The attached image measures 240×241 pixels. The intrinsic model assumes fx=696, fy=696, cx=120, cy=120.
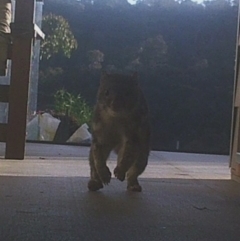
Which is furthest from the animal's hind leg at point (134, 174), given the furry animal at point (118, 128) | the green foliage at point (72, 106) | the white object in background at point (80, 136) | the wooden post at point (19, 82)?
the green foliage at point (72, 106)

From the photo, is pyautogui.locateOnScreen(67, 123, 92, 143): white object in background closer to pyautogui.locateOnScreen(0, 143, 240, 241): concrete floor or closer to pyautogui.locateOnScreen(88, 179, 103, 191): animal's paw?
pyautogui.locateOnScreen(0, 143, 240, 241): concrete floor

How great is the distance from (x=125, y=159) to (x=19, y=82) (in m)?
1.40

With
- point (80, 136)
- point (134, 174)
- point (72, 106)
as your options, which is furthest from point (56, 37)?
point (134, 174)

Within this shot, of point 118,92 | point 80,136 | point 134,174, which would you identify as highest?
point 118,92

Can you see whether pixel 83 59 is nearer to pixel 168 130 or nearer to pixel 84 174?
pixel 168 130

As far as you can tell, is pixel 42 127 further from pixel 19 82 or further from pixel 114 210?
pixel 114 210

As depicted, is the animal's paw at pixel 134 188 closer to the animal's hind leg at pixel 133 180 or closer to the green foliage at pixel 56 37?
the animal's hind leg at pixel 133 180

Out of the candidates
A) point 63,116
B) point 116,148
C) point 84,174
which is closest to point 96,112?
point 116,148

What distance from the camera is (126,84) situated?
203 cm

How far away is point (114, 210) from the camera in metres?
1.50

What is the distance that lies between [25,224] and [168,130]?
6043mm

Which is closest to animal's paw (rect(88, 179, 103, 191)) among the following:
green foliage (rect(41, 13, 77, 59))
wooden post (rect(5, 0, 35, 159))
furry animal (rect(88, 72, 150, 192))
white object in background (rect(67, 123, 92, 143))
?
furry animal (rect(88, 72, 150, 192))

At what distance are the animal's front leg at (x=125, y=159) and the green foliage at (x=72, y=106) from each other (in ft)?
15.9

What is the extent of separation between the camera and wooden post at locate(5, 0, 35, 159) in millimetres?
3254
